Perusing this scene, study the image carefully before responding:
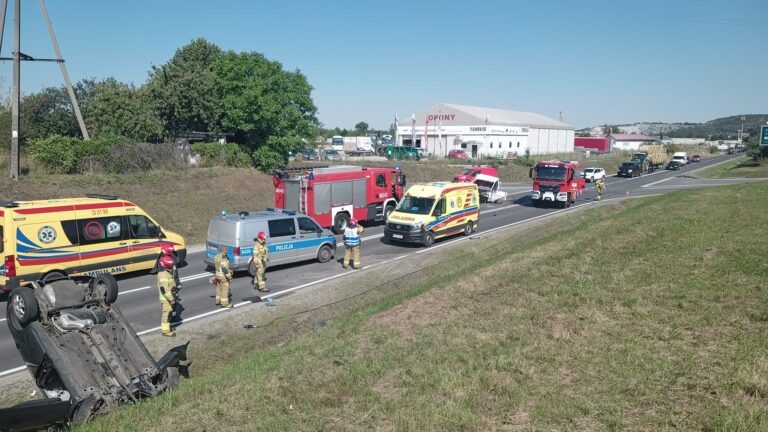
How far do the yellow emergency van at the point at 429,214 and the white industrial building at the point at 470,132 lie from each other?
4991 cm

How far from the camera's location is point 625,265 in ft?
38.1

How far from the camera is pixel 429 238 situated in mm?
20531

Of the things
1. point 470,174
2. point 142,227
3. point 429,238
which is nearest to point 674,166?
point 470,174

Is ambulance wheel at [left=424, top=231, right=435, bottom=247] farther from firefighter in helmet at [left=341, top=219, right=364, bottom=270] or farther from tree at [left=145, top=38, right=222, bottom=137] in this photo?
tree at [left=145, top=38, right=222, bottom=137]

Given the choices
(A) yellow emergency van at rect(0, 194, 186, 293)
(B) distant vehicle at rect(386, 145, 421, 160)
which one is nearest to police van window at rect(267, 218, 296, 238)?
(A) yellow emergency van at rect(0, 194, 186, 293)

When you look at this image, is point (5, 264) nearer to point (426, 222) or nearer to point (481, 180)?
point (426, 222)

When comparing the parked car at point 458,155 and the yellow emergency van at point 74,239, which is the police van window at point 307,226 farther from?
the parked car at point 458,155

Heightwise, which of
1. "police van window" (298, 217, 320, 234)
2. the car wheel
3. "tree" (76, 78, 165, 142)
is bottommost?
"police van window" (298, 217, 320, 234)

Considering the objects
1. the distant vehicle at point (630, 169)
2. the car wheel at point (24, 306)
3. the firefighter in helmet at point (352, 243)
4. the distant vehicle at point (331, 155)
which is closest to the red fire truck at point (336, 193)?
the firefighter in helmet at point (352, 243)

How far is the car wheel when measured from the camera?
700 centimetres

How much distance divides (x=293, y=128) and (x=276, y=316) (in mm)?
26802

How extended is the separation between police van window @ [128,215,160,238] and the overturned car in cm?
795

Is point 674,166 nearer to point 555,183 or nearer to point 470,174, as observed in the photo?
point 470,174

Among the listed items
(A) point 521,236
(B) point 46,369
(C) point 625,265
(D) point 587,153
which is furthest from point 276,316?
(D) point 587,153
